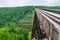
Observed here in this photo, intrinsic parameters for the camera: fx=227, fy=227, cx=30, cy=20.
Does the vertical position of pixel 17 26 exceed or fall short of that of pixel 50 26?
it falls short

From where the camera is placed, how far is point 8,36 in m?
37.8

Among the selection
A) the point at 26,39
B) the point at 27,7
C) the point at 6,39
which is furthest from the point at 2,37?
the point at 27,7

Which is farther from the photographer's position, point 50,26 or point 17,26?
point 17,26

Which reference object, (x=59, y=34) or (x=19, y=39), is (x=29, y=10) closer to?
(x=19, y=39)

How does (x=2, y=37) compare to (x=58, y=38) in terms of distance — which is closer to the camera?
(x=58, y=38)

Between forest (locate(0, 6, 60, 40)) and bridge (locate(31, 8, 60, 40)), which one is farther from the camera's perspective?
forest (locate(0, 6, 60, 40))

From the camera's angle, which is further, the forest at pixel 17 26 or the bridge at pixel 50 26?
the forest at pixel 17 26

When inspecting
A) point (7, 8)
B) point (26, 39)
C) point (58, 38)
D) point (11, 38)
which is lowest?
point (7, 8)

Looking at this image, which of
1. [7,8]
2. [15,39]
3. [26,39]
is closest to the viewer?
[15,39]

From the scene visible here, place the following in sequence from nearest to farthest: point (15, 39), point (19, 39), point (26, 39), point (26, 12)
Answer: point (15, 39)
point (19, 39)
point (26, 39)
point (26, 12)

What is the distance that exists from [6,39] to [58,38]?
34.1 meters

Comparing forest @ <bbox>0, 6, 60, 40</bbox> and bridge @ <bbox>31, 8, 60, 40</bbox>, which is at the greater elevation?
bridge @ <bbox>31, 8, 60, 40</bbox>

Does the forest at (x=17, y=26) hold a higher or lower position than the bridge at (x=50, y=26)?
lower

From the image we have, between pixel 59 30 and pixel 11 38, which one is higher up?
pixel 59 30
